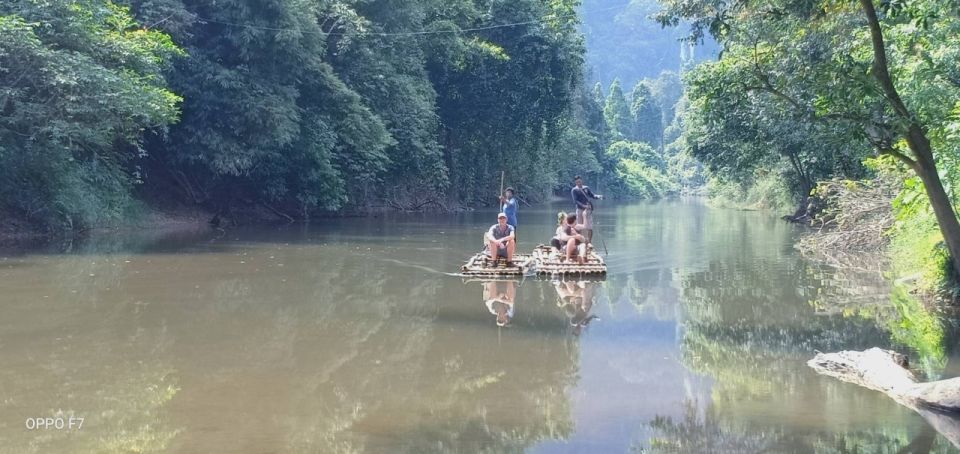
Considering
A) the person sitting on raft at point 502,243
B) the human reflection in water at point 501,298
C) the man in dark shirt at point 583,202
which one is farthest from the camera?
the man in dark shirt at point 583,202

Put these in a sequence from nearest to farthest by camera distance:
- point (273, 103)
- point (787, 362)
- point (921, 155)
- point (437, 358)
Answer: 1. point (921, 155)
2. point (437, 358)
3. point (787, 362)
4. point (273, 103)

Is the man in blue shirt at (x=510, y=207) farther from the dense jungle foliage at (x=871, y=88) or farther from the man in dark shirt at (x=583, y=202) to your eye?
the dense jungle foliage at (x=871, y=88)

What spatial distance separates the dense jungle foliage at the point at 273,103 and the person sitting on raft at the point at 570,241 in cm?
1017

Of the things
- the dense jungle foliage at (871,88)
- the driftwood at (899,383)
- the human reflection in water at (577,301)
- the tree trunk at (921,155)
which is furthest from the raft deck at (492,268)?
the tree trunk at (921,155)

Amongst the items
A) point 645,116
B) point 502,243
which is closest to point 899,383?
point 502,243

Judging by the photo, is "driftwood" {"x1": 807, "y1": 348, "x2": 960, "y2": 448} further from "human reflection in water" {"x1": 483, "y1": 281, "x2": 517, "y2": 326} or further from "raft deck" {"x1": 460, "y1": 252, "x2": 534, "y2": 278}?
"raft deck" {"x1": 460, "y1": 252, "x2": 534, "y2": 278}

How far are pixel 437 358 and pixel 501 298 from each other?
4.04 m

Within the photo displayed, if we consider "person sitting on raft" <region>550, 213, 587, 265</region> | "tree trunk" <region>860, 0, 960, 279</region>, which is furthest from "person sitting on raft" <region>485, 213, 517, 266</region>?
"tree trunk" <region>860, 0, 960, 279</region>

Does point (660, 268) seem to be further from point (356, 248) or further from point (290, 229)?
point (290, 229)

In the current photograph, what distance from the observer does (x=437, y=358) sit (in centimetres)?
864

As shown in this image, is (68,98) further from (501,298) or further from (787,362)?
(787,362)

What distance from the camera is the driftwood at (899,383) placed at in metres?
6.77

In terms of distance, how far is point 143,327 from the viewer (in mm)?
9891

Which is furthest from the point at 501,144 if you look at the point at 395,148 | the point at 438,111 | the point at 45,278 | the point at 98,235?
the point at 45,278
